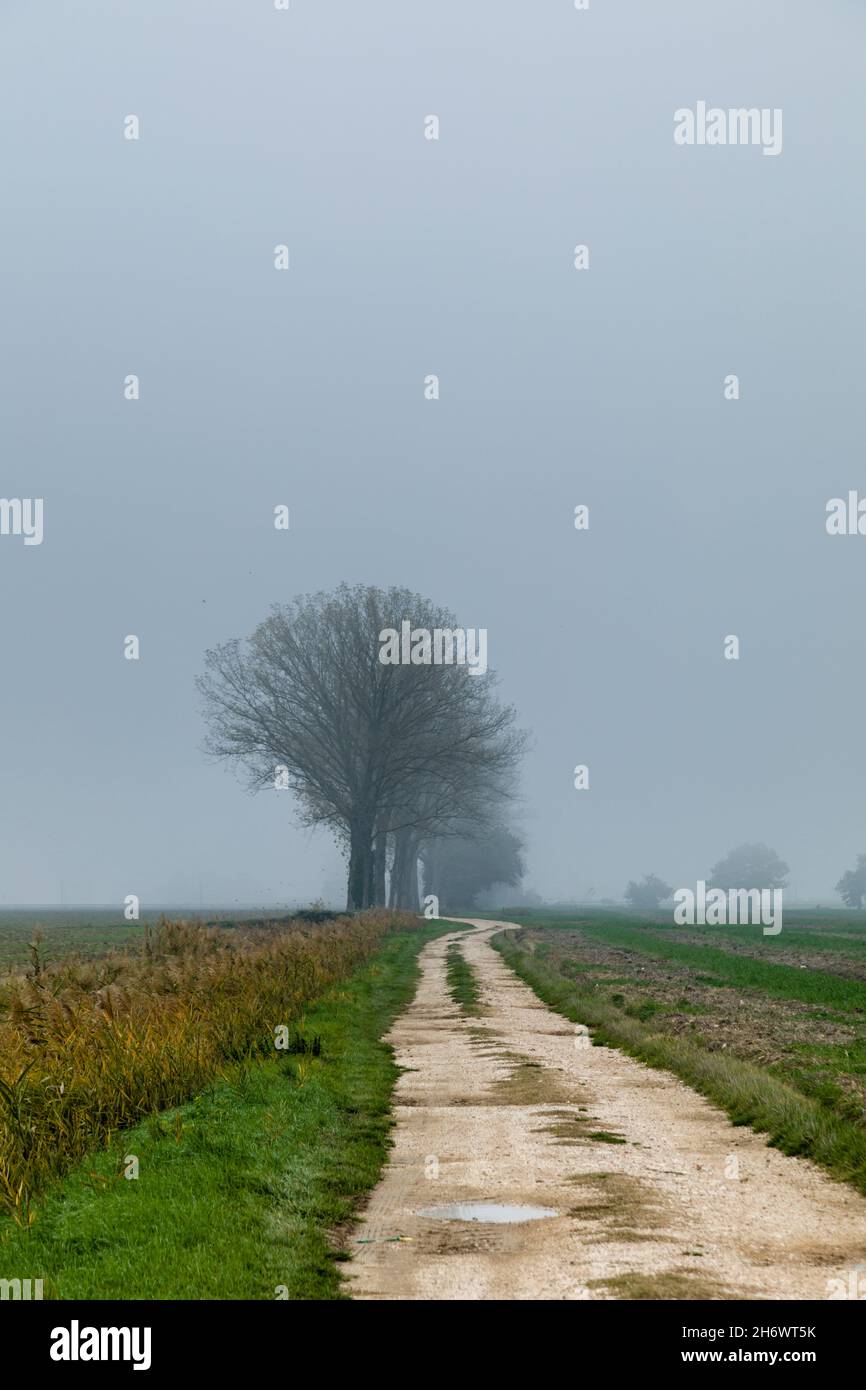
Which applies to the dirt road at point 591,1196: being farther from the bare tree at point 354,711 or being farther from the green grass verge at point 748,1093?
the bare tree at point 354,711

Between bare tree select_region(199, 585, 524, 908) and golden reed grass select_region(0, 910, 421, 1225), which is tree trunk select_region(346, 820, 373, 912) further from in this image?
golden reed grass select_region(0, 910, 421, 1225)

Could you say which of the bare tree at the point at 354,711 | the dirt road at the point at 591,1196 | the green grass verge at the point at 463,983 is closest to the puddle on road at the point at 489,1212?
the dirt road at the point at 591,1196

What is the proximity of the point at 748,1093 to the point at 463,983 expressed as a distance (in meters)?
17.1

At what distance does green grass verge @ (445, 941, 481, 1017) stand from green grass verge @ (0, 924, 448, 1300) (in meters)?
10.1

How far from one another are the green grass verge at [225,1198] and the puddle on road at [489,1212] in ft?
2.47

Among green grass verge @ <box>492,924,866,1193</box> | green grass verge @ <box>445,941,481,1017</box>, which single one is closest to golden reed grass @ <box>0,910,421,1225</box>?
green grass verge @ <box>445,941,481,1017</box>

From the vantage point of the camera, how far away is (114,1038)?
1514 cm

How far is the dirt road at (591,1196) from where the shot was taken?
8.48m

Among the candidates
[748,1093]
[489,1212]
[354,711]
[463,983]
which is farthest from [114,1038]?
[354,711]

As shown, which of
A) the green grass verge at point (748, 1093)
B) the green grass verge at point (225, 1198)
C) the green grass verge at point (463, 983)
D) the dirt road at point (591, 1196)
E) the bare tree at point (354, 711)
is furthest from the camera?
the bare tree at point (354, 711)
